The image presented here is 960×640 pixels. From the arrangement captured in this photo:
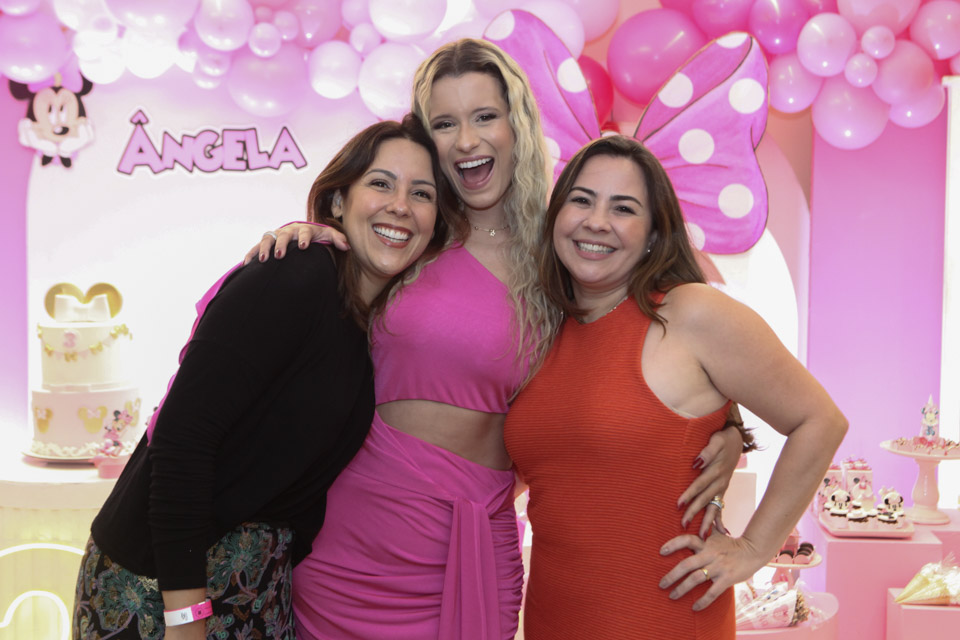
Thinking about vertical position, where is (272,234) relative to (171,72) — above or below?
below

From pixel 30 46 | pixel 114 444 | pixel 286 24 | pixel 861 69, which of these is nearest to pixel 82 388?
pixel 114 444

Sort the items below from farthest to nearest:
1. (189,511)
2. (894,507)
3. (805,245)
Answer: (805,245), (894,507), (189,511)

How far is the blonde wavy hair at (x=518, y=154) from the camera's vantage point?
76.2 inches

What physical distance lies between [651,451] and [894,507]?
6.90ft

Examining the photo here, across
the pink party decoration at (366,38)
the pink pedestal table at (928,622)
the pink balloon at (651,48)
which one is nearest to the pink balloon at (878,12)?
the pink balloon at (651,48)

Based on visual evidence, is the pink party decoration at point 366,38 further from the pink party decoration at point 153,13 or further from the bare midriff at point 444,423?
the bare midriff at point 444,423

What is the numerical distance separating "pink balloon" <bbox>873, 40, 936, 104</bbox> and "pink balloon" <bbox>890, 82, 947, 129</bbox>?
28mm

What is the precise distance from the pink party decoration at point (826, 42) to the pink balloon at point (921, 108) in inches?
11.5

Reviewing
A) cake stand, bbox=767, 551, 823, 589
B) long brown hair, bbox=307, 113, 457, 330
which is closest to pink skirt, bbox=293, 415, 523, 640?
long brown hair, bbox=307, 113, 457, 330

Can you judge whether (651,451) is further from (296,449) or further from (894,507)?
(894,507)

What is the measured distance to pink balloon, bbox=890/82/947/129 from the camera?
3230mm

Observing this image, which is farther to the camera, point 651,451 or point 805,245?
point 805,245

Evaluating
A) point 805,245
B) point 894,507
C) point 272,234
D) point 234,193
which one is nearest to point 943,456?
point 894,507

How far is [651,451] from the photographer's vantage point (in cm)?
157
